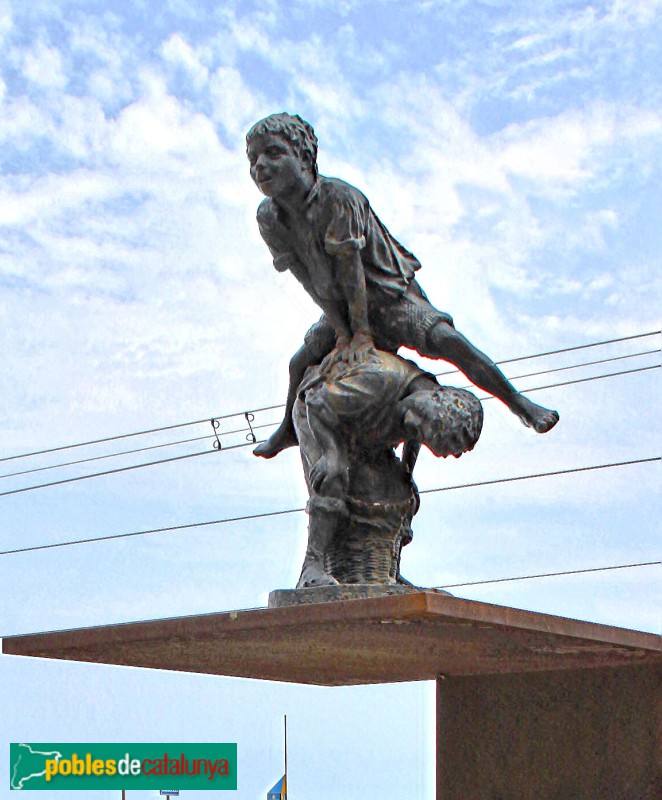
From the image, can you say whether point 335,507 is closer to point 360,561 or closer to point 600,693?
Result: point 360,561

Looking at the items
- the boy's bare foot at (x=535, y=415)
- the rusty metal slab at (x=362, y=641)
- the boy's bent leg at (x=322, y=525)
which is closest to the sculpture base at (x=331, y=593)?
the rusty metal slab at (x=362, y=641)

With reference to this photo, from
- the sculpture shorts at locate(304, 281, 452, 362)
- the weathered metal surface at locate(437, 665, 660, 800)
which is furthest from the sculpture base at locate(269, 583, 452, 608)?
the weathered metal surface at locate(437, 665, 660, 800)

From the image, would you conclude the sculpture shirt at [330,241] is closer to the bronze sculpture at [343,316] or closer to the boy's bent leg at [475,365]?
the bronze sculpture at [343,316]

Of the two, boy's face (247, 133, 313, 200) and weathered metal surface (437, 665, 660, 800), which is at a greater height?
boy's face (247, 133, 313, 200)

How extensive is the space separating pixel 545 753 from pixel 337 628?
5.82 ft

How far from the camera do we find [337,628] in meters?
4.42

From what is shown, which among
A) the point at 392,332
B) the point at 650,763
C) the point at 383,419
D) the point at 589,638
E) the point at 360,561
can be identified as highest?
the point at 392,332

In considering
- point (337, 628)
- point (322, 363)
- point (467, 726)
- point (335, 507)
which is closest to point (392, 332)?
point (322, 363)

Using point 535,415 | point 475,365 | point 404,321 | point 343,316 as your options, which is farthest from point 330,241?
point 535,415

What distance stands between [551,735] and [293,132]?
2.80 meters

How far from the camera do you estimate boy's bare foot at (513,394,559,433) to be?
17.1 feet

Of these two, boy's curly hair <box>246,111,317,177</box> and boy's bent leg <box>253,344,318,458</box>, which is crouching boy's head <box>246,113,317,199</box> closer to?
boy's curly hair <box>246,111,317,177</box>

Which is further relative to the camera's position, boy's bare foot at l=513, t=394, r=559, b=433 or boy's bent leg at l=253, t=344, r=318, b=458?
boy's bent leg at l=253, t=344, r=318, b=458

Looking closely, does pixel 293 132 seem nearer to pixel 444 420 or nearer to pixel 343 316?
pixel 343 316
